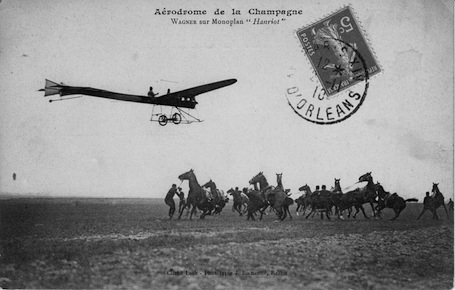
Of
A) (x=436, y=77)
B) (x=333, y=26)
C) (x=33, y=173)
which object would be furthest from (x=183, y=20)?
(x=436, y=77)

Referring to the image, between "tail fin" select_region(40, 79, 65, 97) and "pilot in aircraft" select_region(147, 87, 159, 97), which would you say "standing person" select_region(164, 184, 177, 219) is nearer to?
"pilot in aircraft" select_region(147, 87, 159, 97)

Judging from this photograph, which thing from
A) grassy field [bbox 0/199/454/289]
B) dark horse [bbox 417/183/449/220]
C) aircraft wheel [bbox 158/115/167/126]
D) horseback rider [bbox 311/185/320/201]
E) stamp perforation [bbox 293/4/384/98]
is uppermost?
stamp perforation [bbox 293/4/384/98]

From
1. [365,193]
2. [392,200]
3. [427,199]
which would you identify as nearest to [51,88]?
[365,193]

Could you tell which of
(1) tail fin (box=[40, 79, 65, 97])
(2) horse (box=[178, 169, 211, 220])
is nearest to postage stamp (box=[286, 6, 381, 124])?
(2) horse (box=[178, 169, 211, 220])

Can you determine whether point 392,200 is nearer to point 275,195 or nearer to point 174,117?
point 275,195

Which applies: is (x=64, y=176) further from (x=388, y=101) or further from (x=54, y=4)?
(x=388, y=101)
